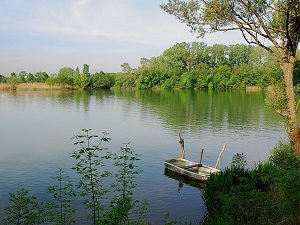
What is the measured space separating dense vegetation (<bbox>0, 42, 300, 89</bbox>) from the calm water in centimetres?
6038

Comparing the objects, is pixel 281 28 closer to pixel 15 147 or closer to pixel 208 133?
pixel 208 133

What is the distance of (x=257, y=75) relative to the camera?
107 metres

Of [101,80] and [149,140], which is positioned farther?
[101,80]

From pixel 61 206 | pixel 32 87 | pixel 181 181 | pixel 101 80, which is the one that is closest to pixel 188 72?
pixel 101 80

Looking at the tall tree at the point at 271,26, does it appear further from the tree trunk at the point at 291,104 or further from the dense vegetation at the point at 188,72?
the dense vegetation at the point at 188,72

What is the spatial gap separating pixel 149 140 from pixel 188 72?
92302mm

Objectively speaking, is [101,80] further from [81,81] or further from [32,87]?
[32,87]

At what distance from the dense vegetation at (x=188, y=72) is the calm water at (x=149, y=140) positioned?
60378mm

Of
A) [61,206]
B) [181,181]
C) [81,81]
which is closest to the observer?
[61,206]

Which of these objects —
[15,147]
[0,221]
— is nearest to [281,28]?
[0,221]

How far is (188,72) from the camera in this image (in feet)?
400

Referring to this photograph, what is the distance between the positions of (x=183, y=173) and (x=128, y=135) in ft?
48.3

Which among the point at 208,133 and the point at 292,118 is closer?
the point at 292,118

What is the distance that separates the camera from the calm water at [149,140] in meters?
18.7
